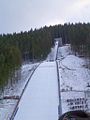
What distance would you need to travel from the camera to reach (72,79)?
72.5m

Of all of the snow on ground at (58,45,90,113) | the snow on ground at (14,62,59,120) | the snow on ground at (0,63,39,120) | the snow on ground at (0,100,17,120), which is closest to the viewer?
the snow on ground at (14,62,59,120)

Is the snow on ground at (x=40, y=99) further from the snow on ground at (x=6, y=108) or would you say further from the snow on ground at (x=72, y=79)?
the snow on ground at (x=72, y=79)

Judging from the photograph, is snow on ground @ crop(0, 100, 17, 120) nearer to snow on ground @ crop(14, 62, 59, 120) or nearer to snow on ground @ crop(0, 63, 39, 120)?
snow on ground @ crop(0, 63, 39, 120)

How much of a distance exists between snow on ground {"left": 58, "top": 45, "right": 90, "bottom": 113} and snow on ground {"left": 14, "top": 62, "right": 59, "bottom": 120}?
3.88 feet

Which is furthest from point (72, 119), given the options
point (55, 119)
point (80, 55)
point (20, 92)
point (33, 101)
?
point (80, 55)

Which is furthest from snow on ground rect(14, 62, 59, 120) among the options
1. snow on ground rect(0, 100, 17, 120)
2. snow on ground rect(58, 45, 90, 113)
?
snow on ground rect(58, 45, 90, 113)

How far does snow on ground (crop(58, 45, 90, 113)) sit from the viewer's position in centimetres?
5580

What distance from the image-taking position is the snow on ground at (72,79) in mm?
55803

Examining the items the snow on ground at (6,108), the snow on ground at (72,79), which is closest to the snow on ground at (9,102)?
the snow on ground at (6,108)

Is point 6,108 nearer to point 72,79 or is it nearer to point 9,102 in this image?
point 9,102

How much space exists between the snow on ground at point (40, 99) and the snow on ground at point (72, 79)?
1.18 meters

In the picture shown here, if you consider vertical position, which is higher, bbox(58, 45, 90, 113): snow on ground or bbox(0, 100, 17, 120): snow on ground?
bbox(58, 45, 90, 113): snow on ground

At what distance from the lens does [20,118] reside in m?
44.5

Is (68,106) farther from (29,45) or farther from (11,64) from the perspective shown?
(29,45)
